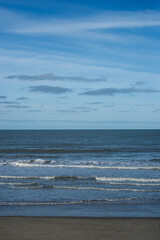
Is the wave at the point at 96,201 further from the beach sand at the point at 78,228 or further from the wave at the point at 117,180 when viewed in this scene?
the wave at the point at 117,180

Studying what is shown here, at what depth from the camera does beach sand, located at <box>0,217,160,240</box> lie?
916 cm

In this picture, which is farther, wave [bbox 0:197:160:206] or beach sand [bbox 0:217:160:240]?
wave [bbox 0:197:160:206]

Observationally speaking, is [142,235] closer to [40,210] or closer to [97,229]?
[97,229]

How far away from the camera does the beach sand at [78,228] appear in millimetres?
9161

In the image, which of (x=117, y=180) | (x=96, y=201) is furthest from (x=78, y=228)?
(x=117, y=180)

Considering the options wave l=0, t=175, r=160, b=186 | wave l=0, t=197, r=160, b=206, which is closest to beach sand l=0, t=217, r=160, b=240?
wave l=0, t=197, r=160, b=206

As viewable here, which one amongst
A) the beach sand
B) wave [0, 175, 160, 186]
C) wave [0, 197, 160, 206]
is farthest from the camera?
wave [0, 175, 160, 186]

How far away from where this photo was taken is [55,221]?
416 inches

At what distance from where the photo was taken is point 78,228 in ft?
32.6

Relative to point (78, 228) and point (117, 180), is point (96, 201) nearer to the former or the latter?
point (78, 228)

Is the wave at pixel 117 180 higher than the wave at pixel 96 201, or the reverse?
the wave at pixel 117 180

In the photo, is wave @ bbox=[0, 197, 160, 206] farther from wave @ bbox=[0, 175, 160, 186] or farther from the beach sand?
wave @ bbox=[0, 175, 160, 186]

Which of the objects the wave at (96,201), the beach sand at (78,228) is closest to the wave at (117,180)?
the wave at (96,201)

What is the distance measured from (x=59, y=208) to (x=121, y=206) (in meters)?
2.71
